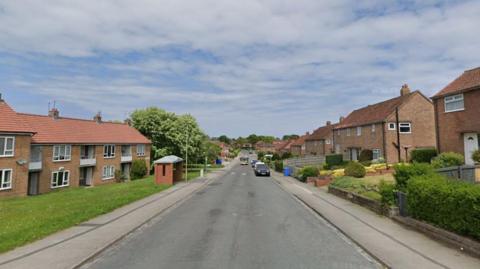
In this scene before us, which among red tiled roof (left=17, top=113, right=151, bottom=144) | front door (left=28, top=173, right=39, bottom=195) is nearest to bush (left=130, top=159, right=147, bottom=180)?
red tiled roof (left=17, top=113, right=151, bottom=144)

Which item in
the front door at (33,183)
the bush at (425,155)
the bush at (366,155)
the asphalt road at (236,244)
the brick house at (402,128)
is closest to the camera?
the asphalt road at (236,244)

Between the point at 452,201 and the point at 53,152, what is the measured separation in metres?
35.6

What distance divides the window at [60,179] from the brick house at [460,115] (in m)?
36.2

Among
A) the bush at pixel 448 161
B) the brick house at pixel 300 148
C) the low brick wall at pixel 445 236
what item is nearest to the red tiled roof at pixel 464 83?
the bush at pixel 448 161

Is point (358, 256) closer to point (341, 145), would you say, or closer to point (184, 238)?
point (184, 238)

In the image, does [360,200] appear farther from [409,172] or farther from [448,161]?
[448,161]

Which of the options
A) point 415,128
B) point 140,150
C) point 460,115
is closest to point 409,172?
point 460,115

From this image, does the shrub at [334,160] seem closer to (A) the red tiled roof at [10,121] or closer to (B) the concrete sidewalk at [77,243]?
(B) the concrete sidewalk at [77,243]

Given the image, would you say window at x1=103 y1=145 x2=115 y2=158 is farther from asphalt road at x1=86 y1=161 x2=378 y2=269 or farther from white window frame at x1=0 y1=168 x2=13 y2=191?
asphalt road at x1=86 y1=161 x2=378 y2=269

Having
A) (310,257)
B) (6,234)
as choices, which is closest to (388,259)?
(310,257)

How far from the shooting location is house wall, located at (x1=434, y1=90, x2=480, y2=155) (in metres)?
22.0

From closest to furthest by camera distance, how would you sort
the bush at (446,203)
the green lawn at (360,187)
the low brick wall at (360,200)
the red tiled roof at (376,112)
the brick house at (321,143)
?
1. the bush at (446,203)
2. the low brick wall at (360,200)
3. the green lawn at (360,187)
4. the red tiled roof at (376,112)
5. the brick house at (321,143)

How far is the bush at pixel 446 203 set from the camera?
307 inches

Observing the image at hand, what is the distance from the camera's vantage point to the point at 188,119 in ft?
173
